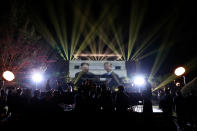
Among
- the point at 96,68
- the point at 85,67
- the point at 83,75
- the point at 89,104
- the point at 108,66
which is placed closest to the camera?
the point at 89,104

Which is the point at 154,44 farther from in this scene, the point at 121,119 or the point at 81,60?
the point at 121,119

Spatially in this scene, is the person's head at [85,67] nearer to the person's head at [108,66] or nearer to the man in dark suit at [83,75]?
the man in dark suit at [83,75]

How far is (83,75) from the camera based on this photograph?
17.1 m

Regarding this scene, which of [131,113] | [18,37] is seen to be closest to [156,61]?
[131,113]

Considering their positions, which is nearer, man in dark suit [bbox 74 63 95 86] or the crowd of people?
the crowd of people

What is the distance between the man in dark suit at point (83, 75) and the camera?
1662 cm

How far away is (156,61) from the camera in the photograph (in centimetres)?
2489

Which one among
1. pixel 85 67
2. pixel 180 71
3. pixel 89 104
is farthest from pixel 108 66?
pixel 89 104

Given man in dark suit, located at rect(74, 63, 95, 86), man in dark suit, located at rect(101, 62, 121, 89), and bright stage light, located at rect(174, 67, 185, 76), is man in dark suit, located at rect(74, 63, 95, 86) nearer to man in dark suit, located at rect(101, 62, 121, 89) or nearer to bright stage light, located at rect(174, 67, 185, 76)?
man in dark suit, located at rect(101, 62, 121, 89)

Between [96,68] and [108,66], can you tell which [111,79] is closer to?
[108,66]

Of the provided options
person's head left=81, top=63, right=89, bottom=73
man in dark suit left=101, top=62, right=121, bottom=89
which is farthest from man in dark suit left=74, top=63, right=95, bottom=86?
man in dark suit left=101, top=62, right=121, bottom=89

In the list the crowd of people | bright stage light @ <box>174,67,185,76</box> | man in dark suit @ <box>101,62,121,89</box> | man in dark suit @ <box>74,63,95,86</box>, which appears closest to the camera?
the crowd of people

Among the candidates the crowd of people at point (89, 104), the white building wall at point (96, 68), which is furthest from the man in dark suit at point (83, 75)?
the crowd of people at point (89, 104)

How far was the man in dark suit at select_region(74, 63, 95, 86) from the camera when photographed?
16625mm
